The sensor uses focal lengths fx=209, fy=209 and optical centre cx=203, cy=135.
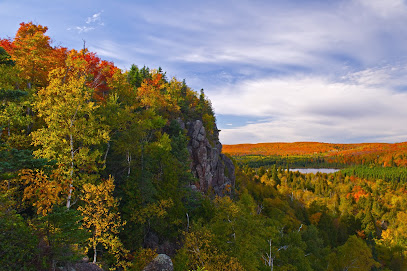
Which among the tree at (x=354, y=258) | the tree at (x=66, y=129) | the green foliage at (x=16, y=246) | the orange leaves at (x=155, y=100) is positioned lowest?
the tree at (x=354, y=258)

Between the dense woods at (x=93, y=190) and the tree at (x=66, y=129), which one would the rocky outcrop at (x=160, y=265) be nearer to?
the dense woods at (x=93, y=190)

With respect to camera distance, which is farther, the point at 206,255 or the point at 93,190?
the point at 206,255

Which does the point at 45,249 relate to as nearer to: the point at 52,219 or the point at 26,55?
the point at 52,219

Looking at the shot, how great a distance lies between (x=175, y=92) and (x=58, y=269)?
45495 millimetres

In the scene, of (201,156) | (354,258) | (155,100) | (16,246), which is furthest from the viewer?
(201,156)

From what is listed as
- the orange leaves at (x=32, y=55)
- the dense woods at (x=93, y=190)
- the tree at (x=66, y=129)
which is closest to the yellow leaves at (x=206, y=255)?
the dense woods at (x=93, y=190)

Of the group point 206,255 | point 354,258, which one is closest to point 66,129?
point 206,255

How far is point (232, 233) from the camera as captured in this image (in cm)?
2242

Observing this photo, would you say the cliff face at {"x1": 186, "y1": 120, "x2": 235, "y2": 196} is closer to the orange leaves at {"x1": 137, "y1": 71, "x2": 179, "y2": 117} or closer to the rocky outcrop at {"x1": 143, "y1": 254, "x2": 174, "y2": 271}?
the orange leaves at {"x1": 137, "y1": 71, "x2": 179, "y2": 117}

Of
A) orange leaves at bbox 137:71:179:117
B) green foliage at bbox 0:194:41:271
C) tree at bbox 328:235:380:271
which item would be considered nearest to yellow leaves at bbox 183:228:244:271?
green foliage at bbox 0:194:41:271

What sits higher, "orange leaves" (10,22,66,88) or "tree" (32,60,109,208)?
"orange leaves" (10,22,66,88)

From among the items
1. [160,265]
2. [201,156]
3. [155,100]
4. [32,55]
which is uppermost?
[32,55]

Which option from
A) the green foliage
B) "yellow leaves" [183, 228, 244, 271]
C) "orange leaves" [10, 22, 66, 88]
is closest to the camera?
the green foliage

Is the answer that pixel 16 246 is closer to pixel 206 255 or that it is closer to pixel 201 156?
pixel 206 255
